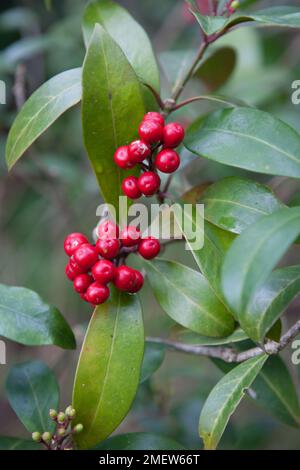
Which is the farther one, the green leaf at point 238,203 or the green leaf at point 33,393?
the green leaf at point 33,393

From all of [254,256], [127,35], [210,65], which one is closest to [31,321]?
[254,256]

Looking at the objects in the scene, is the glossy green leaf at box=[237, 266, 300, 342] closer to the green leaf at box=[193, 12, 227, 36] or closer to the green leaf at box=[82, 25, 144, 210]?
the green leaf at box=[82, 25, 144, 210]

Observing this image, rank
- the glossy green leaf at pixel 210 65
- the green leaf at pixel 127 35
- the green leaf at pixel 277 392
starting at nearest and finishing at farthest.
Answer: the green leaf at pixel 127 35 < the green leaf at pixel 277 392 < the glossy green leaf at pixel 210 65

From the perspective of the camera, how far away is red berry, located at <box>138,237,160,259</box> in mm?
1045

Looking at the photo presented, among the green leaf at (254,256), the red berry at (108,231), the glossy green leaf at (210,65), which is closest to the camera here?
the green leaf at (254,256)

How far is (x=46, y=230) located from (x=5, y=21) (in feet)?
2.71

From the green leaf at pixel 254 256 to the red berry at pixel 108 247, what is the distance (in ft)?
0.92

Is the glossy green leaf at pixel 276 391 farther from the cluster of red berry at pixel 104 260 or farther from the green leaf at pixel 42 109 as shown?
the green leaf at pixel 42 109

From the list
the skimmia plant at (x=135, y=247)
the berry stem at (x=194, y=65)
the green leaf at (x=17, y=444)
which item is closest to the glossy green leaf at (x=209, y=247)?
the skimmia plant at (x=135, y=247)

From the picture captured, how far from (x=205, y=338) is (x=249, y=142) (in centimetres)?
40

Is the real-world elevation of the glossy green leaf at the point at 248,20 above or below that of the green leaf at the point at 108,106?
above

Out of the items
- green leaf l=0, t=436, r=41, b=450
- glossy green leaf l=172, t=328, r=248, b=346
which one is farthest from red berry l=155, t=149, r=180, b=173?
green leaf l=0, t=436, r=41, b=450

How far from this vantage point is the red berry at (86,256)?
990mm

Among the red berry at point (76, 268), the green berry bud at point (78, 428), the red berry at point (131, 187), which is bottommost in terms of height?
the green berry bud at point (78, 428)
